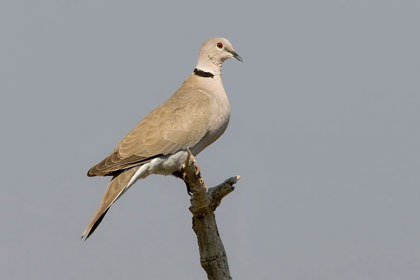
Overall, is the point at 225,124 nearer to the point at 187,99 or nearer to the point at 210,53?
the point at 187,99

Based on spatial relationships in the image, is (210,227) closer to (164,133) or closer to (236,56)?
(164,133)

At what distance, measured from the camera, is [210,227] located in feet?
22.4

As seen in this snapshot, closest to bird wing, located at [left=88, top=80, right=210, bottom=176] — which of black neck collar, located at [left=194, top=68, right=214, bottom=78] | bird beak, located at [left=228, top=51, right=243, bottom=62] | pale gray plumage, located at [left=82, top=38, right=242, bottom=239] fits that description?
pale gray plumage, located at [left=82, top=38, right=242, bottom=239]

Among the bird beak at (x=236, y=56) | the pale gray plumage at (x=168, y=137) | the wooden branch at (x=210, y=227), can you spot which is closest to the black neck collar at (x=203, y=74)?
the pale gray plumage at (x=168, y=137)

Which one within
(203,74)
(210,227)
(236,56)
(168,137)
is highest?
(236,56)

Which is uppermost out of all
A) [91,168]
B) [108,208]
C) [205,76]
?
[205,76]

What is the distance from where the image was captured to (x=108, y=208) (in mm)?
6363

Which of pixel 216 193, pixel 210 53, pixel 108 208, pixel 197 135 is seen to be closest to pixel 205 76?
pixel 210 53

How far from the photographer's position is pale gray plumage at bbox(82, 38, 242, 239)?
6.60 meters

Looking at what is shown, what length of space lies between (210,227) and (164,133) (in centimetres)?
Answer: 97

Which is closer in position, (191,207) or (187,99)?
(191,207)

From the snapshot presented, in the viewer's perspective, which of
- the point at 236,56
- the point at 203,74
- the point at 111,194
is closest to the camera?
the point at 111,194

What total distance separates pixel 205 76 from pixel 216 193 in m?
1.57

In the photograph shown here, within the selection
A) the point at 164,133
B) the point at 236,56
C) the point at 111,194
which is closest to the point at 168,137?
the point at 164,133
